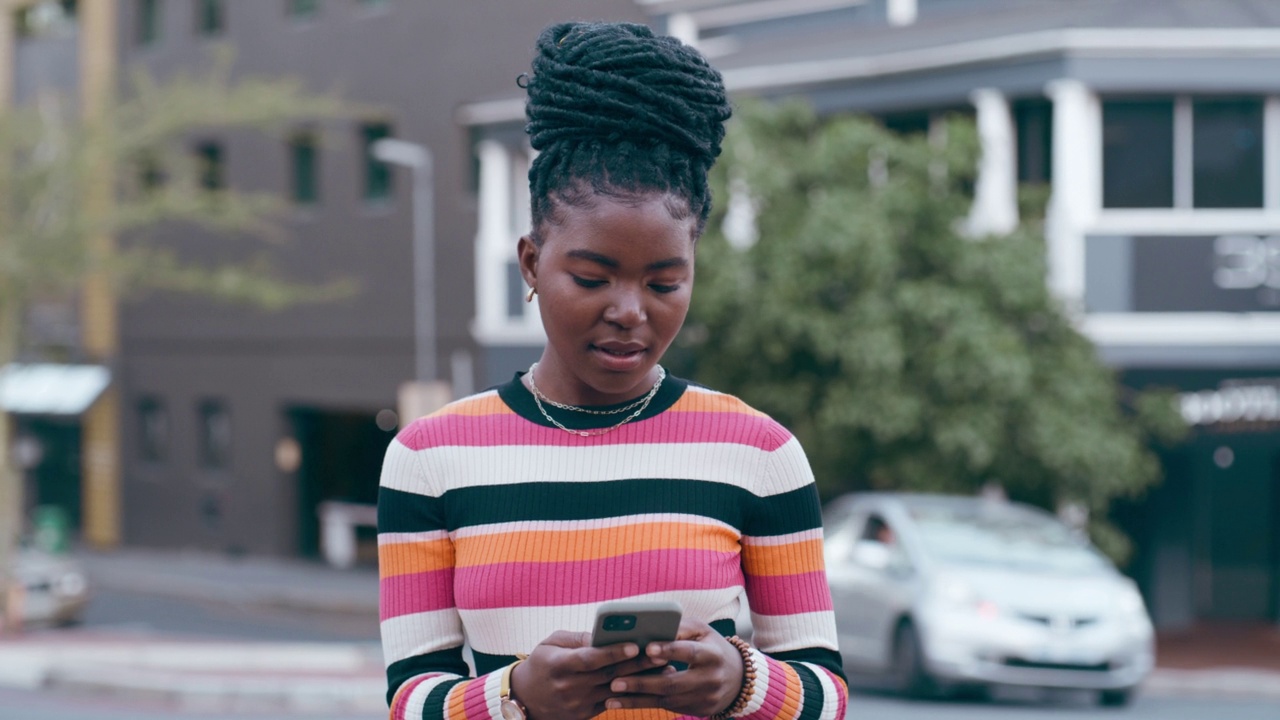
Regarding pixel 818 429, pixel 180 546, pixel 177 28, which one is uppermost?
pixel 177 28

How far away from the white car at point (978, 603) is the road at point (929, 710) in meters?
0.20

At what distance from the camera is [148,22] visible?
1286 inches

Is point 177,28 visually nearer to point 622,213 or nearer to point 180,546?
point 180,546

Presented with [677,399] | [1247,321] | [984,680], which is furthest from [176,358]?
[677,399]

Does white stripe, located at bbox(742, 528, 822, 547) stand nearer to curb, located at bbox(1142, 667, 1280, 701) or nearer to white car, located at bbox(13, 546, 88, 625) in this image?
curb, located at bbox(1142, 667, 1280, 701)

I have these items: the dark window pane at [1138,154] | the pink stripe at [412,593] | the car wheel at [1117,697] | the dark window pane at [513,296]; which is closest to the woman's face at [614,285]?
the pink stripe at [412,593]

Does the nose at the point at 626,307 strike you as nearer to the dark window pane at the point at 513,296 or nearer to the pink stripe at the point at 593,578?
the pink stripe at the point at 593,578

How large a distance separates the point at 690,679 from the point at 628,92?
30.0 inches

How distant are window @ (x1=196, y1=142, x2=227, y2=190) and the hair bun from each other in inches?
1168

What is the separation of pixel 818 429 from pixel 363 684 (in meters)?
4.91

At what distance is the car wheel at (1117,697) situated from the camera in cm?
1276

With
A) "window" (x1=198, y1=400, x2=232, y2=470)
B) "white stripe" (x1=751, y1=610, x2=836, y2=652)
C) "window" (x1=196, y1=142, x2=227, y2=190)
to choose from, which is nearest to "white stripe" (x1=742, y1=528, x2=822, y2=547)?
"white stripe" (x1=751, y1=610, x2=836, y2=652)

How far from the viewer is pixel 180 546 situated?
1248 inches

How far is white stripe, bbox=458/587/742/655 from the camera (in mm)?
2285
